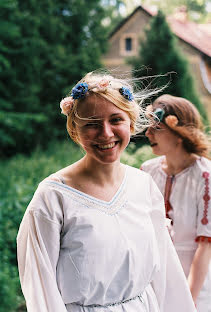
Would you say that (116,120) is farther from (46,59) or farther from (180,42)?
(46,59)

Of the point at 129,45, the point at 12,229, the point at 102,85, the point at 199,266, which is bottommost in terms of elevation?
the point at 12,229

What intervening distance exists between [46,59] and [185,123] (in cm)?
1129

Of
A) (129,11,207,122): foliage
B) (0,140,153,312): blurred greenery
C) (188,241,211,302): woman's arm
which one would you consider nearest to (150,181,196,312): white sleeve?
(188,241,211,302): woman's arm

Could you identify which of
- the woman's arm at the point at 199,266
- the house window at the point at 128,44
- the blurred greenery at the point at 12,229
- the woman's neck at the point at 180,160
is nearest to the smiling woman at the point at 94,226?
the woman's arm at the point at 199,266

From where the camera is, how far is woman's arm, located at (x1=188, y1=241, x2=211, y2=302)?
178 cm

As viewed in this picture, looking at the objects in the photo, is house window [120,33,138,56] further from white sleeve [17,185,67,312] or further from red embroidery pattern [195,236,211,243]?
white sleeve [17,185,67,312]

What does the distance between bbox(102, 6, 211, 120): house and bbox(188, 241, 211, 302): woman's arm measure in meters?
2.69

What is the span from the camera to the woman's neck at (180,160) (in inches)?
76.7

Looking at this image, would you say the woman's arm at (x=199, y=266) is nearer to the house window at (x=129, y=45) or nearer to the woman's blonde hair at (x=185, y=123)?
the woman's blonde hair at (x=185, y=123)

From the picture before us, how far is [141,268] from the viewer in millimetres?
1369

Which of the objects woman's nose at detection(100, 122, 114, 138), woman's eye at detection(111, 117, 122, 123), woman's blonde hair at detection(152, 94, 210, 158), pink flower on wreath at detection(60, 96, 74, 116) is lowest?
woman's blonde hair at detection(152, 94, 210, 158)

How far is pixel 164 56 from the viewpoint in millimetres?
8336

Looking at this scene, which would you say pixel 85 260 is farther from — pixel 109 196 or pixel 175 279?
pixel 175 279

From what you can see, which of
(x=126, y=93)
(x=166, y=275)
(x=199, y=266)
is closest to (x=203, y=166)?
(x=199, y=266)
